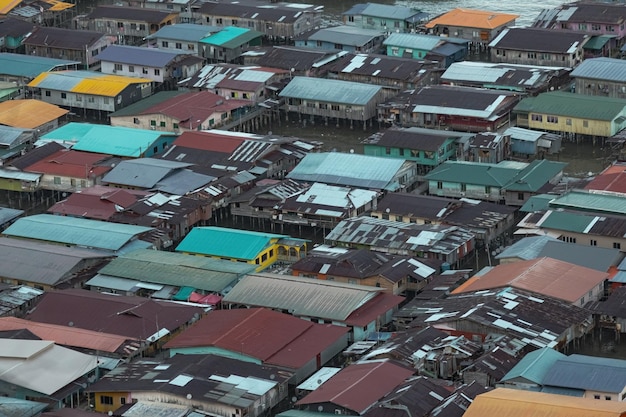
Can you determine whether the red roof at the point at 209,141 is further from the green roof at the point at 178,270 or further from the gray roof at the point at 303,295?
the gray roof at the point at 303,295

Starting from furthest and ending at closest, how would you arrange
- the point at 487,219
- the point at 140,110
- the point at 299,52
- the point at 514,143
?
the point at 299,52 < the point at 140,110 < the point at 514,143 < the point at 487,219

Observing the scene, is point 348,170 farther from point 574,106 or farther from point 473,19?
point 473,19

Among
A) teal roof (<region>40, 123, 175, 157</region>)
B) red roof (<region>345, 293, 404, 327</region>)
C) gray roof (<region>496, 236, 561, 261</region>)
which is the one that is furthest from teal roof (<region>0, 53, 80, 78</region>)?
red roof (<region>345, 293, 404, 327</region>)

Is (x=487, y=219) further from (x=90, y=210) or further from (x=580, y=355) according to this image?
(x=90, y=210)

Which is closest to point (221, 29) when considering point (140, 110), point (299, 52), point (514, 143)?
point (299, 52)

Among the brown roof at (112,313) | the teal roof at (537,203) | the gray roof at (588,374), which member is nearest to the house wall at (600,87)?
the teal roof at (537,203)

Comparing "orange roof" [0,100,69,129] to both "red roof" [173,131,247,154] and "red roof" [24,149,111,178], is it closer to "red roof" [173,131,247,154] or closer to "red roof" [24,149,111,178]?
"red roof" [24,149,111,178]
